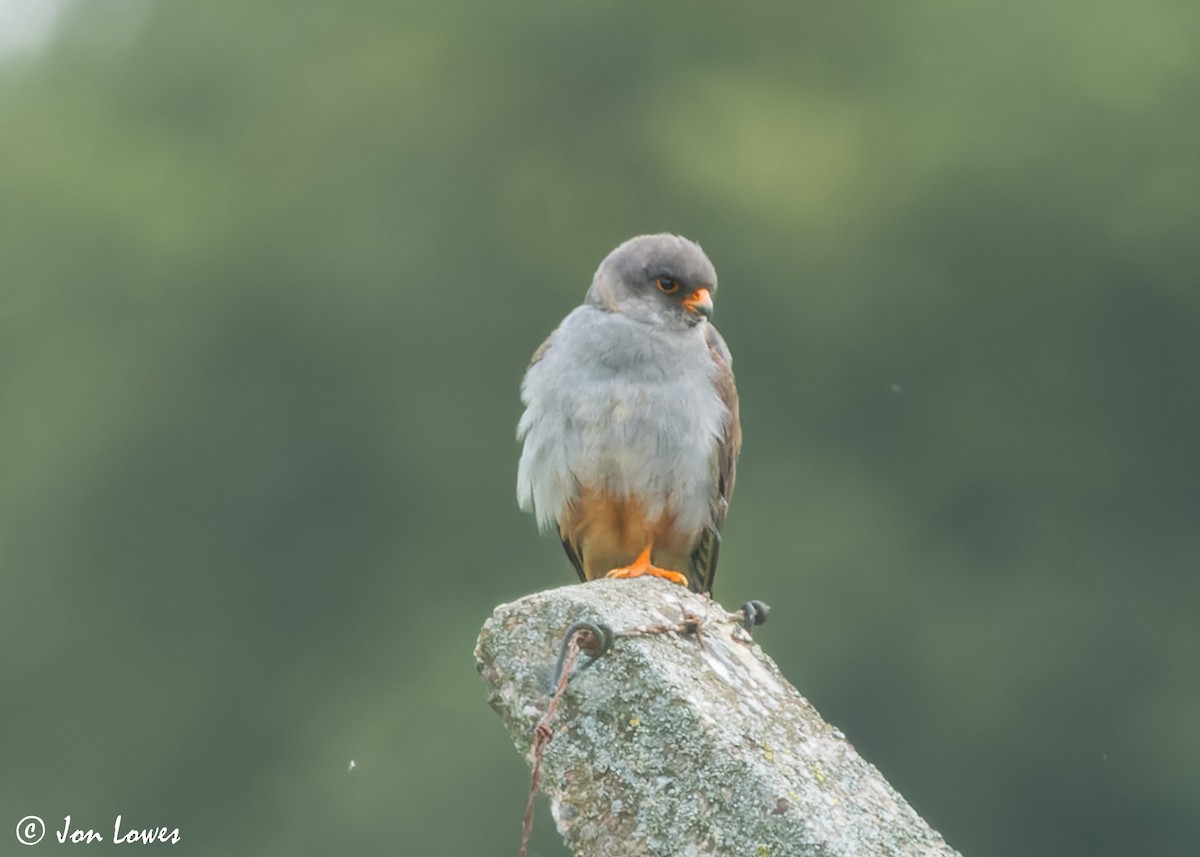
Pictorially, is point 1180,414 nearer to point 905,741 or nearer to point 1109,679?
point 1109,679

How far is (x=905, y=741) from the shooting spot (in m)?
18.2

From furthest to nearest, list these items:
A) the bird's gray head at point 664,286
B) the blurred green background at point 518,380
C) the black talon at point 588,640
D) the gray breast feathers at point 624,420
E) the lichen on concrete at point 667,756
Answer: the blurred green background at point 518,380 < the bird's gray head at point 664,286 < the gray breast feathers at point 624,420 < the black talon at point 588,640 < the lichen on concrete at point 667,756

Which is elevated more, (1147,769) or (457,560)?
(457,560)

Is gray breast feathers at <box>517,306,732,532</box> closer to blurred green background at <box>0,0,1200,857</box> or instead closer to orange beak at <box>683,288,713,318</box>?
orange beak at <box>683,288,713,318</box>

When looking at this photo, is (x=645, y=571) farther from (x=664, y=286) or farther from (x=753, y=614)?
(x=753, y=614)

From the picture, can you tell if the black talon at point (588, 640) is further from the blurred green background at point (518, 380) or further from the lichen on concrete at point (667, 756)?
the blurred green background at point (518, 380)

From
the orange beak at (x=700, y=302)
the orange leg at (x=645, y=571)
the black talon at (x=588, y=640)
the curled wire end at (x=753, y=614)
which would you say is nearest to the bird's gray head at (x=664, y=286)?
the orange beak at (x=700, y=302)

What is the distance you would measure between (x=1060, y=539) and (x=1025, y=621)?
1020 millimetres

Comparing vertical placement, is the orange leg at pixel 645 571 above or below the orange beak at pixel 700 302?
below

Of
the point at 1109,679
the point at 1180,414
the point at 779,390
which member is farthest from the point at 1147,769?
the point at 779,390

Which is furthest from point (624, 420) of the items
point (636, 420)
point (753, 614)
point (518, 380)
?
point (518, 380)

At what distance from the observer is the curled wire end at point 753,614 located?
3314mm

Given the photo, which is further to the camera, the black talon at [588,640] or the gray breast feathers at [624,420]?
the gray breast feathers at [624,420]

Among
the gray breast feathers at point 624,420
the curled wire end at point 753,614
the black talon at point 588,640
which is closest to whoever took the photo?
the black talon at point 588,640
